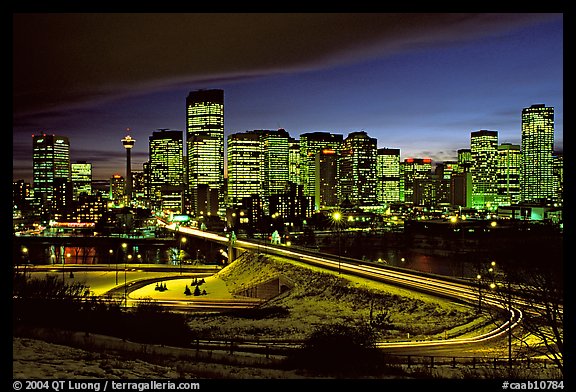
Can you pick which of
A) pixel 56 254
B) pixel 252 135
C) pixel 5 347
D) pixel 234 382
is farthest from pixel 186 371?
pixel 252 135

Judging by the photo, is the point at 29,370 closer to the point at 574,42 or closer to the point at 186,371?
the point at 186,371

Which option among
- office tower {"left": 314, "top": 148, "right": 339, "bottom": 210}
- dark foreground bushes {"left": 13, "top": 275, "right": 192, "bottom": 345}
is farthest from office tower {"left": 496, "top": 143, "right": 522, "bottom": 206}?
dark foreground bushes {"left": 13, "top": 275, "right": 192, "bottom": 345}

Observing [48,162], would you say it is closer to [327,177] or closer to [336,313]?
[327,177]

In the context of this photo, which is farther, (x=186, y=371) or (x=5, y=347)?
(x=186, y=371)

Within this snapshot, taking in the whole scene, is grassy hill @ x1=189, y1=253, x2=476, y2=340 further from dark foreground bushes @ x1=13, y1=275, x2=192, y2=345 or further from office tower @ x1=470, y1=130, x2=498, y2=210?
office tower @ x1=470, y1=130, x2=498, y2=210

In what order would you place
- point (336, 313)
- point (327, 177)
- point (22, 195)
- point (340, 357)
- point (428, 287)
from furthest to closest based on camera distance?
point (327, 177) < point (22, 195) < point (336, 313) < point (428, 287) < point (340, 357)

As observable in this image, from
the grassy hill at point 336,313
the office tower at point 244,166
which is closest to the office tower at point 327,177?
the office tower at point 244,166

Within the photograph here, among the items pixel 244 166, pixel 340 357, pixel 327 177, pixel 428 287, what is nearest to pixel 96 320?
pixel 340 357
